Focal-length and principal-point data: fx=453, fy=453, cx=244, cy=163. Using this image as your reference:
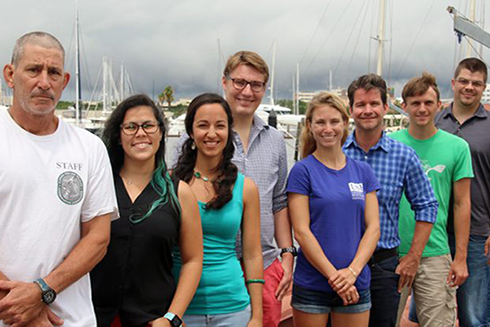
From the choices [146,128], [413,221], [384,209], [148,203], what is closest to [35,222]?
[148,203]

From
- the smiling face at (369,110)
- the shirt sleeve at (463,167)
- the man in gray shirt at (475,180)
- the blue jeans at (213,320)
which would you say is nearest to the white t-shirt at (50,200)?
the blue jeans at (213,320)

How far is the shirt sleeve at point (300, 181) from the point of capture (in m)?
2.88

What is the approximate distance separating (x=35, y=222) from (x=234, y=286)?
3.72ft

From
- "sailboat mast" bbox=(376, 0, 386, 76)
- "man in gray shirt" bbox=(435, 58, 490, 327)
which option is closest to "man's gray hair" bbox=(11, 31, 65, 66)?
"man in gray shirt" bbox=(435, 58, 490, 327)

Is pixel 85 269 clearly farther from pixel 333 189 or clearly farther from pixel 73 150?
pixel 333 189

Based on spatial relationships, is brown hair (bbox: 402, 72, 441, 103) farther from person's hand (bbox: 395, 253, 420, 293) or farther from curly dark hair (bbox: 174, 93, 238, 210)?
curly dark hair (bbox: 174, 93, 238, 210)

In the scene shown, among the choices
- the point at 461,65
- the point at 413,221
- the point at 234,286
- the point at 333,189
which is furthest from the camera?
the point at 461,65

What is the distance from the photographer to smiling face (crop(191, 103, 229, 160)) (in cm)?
270

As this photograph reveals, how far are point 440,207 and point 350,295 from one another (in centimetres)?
123

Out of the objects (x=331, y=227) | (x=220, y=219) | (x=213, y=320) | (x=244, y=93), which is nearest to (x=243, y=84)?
(x=244, y=93)

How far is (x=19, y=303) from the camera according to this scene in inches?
75.5

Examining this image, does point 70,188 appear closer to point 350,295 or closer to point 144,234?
point 144,234

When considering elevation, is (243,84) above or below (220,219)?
above

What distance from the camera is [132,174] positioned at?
2537 millimetres
